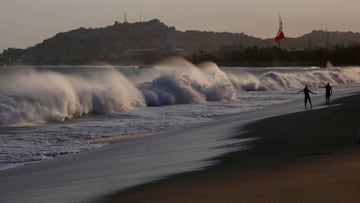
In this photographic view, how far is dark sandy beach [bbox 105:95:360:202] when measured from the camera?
Answer: 7.29m

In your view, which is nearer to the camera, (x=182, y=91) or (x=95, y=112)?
(x=95, y=112)

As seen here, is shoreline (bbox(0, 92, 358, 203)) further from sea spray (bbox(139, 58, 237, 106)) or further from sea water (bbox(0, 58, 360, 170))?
sea spray (bbox(139, 58, 237, 106))

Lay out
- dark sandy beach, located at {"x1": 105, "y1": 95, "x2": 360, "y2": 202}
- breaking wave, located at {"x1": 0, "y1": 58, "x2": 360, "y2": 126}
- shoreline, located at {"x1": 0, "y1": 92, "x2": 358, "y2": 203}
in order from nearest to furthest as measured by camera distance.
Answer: dark sandy beach, located at {"x1": 105, "y1": 95, "x2": 360, "y2": 202}, shoreline, located at {"x1": 0, "y1": 92, "x2": 358, "y2": 203}, breaking wave, located at {"x1": 0, "y1": 58, "x2": 360, "y2": 126}

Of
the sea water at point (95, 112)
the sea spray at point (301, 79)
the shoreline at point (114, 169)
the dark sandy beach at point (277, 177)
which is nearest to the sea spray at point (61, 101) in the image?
the sea water at point (95, 112)

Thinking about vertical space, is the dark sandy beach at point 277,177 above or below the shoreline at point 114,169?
above

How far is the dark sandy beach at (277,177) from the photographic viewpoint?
7.29m

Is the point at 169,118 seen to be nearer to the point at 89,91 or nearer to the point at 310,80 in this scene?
the point at 89,91

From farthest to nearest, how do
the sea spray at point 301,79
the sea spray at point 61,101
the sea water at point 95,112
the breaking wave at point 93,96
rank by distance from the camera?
the sea spray at point 301,79, the breaking wave at point 93,96, the sea spray at point 61,101, the sea water at point 95,112

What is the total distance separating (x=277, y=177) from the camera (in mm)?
8406

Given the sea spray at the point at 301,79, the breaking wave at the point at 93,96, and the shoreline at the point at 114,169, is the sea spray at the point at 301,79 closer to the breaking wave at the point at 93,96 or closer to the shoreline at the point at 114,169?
the breaking wave at the point at 93,96

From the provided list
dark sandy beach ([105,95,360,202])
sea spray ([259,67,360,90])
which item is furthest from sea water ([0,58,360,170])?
sea spray ([259,67,360,90])

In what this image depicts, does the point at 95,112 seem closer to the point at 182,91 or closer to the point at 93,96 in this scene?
the point at 93,96

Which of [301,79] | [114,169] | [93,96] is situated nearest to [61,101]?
[93,96]

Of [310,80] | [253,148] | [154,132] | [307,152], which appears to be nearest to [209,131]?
[154,132]
